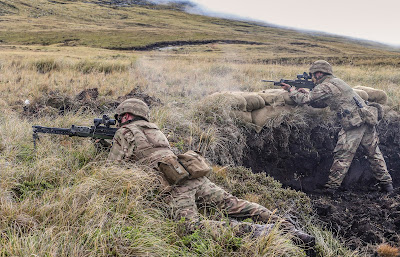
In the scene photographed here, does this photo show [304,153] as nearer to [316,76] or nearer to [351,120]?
[351,120]

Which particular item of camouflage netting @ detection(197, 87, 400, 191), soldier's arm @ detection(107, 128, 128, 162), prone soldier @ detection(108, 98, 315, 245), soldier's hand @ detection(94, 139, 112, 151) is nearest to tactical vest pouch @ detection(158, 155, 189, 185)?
prone soldier @ detection(108, 98, 315, 245)

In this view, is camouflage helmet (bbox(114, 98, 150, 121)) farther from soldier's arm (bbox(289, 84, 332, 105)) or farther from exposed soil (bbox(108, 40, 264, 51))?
exposed soil (bbox(108, 40, 264, 51))

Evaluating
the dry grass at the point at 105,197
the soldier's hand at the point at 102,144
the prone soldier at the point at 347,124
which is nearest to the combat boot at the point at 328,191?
the prone soldier at the point at 347,124

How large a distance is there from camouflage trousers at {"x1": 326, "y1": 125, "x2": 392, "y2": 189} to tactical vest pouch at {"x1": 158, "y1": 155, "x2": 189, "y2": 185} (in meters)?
3.62

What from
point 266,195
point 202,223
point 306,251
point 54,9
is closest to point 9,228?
point 202,223

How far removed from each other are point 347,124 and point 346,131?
15 cm

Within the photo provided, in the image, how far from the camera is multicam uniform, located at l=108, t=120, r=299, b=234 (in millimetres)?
3100

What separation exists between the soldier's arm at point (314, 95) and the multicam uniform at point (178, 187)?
3.56 m

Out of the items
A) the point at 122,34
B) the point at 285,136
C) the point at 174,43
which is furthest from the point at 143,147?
the point at 122,34

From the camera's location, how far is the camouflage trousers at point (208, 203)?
302 centimetres

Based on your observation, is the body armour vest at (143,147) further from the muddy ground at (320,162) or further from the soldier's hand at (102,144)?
the muddy ground at (320,162)

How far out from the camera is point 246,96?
6.52 metres

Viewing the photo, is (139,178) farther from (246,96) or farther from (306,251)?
(246,96)

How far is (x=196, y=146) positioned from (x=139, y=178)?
7.02 ft
